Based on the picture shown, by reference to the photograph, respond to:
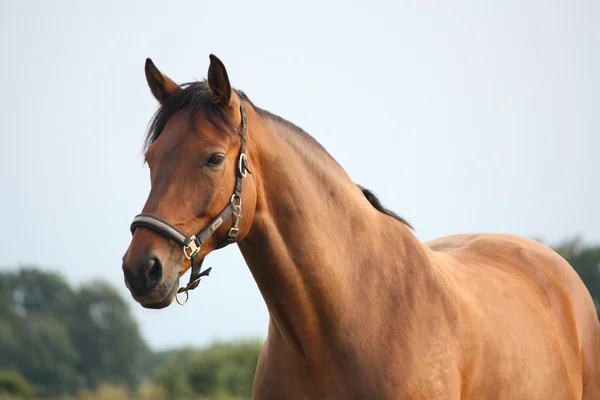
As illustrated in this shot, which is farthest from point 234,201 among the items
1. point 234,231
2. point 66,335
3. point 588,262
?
point 66,335

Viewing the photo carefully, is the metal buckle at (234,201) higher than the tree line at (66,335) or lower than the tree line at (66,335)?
higher

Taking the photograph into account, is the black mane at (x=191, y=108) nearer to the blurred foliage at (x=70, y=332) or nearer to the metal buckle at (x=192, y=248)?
the metal buckle at (x=192, y=248)

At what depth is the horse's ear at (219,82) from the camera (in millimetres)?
3784

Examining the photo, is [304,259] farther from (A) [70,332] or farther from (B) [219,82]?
(A) [70,332]

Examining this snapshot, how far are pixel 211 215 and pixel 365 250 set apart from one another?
972 millimetres

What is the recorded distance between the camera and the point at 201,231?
3.65 meters

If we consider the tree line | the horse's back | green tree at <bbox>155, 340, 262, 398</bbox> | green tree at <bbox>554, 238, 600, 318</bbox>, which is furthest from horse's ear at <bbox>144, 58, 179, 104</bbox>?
the tree line

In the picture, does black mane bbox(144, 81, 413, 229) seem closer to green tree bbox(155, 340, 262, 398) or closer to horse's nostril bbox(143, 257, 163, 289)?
horse's nostril bbox(143, 257, 163, 289)

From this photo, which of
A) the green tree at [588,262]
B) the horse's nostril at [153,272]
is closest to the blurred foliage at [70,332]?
the green tree at [588,262]

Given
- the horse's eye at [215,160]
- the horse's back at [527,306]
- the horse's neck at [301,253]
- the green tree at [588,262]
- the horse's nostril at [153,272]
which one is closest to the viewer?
the horse's nostril at [153,272]

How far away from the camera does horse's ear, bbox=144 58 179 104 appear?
4090mm

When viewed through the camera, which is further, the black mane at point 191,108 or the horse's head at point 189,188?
the black mane at point 191,108

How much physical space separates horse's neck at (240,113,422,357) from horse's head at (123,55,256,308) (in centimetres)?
18

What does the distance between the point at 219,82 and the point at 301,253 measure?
3.17 feet
